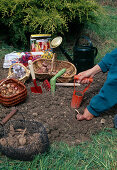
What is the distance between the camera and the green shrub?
405cm

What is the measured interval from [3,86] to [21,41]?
209cm

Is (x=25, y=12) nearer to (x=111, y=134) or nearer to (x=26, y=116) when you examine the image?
(x=26, y=116)

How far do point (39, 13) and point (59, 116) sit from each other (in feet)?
8.22

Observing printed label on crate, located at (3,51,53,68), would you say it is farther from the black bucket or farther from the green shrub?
the black bucket

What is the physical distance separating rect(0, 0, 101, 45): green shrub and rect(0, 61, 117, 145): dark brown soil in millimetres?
1604

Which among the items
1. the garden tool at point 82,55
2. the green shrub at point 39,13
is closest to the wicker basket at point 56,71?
the garden tool at point 82,55

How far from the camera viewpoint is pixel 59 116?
9.05 ft

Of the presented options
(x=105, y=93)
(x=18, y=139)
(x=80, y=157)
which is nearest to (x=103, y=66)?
(x=105, y=93)

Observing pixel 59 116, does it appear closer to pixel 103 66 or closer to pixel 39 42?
pixel 103 66

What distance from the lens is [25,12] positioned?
172 inches

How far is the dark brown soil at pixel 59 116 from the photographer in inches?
100

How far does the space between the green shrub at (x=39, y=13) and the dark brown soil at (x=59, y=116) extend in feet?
5.26

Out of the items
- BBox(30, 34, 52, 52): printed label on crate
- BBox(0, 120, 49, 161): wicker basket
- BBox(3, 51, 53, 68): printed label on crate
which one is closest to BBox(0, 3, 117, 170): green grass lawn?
BBox(0, 120, 49, 161): wicker basket

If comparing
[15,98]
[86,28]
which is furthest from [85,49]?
[86,28]
